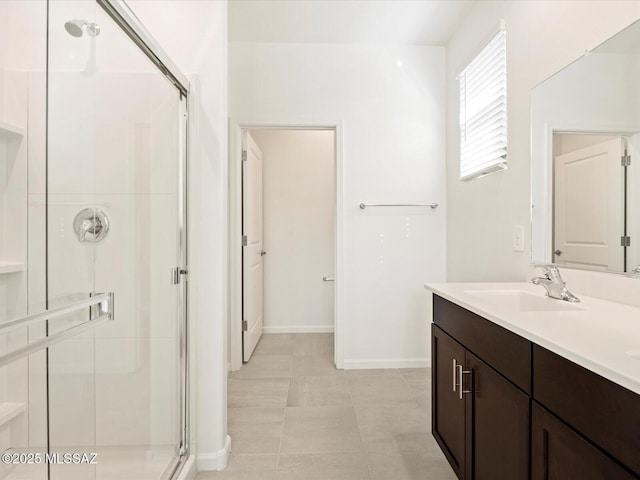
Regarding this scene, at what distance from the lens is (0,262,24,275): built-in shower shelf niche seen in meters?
0.82

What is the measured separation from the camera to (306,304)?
401cm

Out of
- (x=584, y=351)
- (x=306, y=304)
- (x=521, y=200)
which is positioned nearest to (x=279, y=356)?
(x=306, y=304)

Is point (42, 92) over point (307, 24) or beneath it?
beneath

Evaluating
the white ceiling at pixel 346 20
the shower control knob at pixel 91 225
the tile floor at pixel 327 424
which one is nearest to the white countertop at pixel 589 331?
the tile floor at pixel 327 424

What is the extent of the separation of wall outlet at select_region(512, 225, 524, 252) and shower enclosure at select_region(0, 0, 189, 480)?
5.71ft

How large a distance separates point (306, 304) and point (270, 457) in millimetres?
2294

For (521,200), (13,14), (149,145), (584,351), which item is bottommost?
(584,351)

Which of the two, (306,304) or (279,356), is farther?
(306,304)

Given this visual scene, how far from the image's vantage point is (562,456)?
0.79 m

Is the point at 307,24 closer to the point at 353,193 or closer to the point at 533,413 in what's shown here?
the point at 353,193

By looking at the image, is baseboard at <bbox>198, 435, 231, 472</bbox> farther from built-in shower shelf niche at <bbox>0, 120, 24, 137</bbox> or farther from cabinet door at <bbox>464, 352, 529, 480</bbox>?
built-in shower shelf niche at <bbox>0, 120, 24, 137</bbox>

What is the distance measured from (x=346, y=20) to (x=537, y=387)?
2.60m

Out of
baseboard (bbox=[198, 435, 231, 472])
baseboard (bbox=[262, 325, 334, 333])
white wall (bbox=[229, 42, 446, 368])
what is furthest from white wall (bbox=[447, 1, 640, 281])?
baseboard (bbox=[198, 435, 231, 472])

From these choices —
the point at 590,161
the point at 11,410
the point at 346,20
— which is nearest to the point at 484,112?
the point at 590,161
